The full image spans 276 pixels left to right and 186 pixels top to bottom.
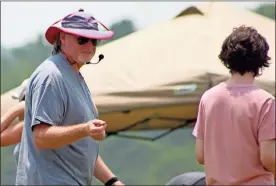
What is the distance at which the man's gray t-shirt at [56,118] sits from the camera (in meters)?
4.13

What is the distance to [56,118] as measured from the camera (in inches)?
162

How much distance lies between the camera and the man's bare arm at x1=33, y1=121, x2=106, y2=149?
403cm

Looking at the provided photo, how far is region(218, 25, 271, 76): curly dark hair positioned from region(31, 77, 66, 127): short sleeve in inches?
27.0

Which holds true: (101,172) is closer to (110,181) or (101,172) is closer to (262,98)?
(110,181)

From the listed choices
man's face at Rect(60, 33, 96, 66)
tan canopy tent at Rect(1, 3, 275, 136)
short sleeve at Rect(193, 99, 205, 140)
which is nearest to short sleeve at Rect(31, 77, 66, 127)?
man's face at Rect(60, 33, 96, 66)

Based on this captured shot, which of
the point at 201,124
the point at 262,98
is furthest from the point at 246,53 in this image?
the point at 201,124

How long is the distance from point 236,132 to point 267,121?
0.14 m

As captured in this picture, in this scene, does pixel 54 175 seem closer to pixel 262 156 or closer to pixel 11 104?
pixel 262 156

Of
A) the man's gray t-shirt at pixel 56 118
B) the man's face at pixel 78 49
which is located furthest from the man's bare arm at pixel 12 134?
the man's face at pixel 78 49

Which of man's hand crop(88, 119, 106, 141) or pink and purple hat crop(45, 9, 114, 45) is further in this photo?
pink and purple hat crop(45, 9, 114, 45)

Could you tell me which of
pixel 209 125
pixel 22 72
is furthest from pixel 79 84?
pixel 22 72

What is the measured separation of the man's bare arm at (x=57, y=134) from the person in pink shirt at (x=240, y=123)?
0.56 metres

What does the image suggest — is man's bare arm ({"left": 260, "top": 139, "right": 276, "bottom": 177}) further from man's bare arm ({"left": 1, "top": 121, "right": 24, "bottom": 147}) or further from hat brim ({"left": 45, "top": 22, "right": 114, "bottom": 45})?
man's bare arm ({"left": 1, "top": 121, "right": 24, "bottom": 147})

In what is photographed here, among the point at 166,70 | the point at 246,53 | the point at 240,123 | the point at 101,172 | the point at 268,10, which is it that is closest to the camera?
the point at 240,123
